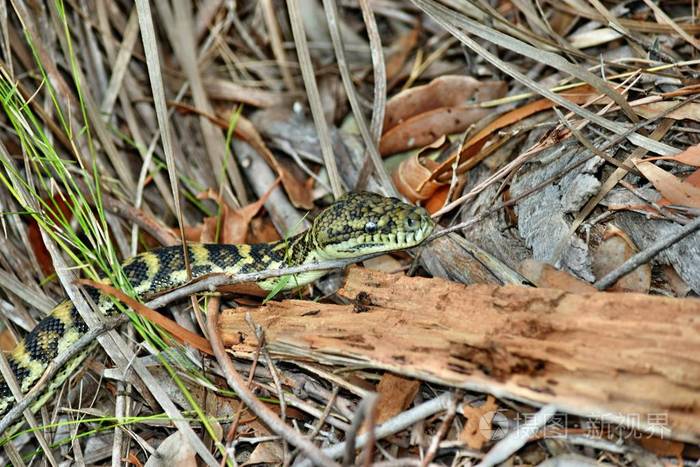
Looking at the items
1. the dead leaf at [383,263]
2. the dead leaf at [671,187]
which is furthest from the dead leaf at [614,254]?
the dead leaf at [383,263]

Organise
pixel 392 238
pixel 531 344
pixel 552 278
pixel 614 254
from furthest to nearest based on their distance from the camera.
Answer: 1. pixel 392 238
2. pixel 614 254
3. pixel 552 278
4. pixel 531 344

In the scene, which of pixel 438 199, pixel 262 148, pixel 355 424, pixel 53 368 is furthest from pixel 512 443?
pixel 262 148

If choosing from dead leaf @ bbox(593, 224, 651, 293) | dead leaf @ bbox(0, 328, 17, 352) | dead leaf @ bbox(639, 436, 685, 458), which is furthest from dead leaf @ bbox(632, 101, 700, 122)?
dead leaf @ bbox(0, 328, 17, 352)

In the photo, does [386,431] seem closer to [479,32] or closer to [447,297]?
[447,297]

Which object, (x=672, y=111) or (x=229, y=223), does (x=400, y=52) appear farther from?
(x=672, y=111)

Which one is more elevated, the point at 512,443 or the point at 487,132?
the point at 487,132

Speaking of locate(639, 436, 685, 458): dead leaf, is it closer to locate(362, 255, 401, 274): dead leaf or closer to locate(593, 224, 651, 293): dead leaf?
locate(593, 224, 651, 293): dead leaf

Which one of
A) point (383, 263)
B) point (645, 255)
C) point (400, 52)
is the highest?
point (400, 52)
